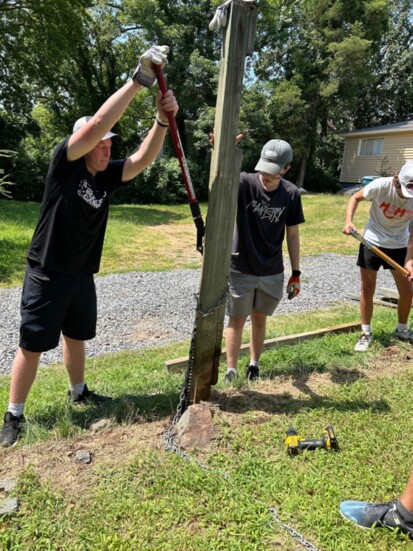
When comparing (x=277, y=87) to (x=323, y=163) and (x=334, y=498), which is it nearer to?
(x=323, y=163)

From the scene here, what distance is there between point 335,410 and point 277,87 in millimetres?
23626

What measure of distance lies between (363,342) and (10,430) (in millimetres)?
3443

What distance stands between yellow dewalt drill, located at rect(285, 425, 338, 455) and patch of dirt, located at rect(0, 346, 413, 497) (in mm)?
329

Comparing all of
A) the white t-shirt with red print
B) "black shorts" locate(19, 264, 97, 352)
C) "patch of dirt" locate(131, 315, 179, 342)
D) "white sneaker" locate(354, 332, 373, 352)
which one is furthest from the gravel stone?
the white t-shirt with red print

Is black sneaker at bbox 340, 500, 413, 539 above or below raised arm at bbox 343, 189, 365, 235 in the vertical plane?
below

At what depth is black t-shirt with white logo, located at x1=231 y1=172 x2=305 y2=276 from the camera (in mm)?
3369

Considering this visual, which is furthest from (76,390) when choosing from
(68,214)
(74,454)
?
(68,214)

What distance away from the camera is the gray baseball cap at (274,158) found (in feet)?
10.6

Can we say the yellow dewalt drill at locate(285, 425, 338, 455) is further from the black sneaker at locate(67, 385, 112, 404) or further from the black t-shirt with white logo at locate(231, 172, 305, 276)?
the black sneaker at locate(67, 385, 112, 404)

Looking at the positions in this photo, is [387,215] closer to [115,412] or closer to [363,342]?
[363,342]

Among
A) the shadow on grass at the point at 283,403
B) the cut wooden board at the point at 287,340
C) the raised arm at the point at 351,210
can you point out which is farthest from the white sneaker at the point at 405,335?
the shadow on grass at the point at 283,403

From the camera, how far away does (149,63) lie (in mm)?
2391

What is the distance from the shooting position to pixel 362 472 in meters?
2.61

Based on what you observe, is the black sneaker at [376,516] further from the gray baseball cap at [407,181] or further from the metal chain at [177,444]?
the gray baseball cap at [407,181]
